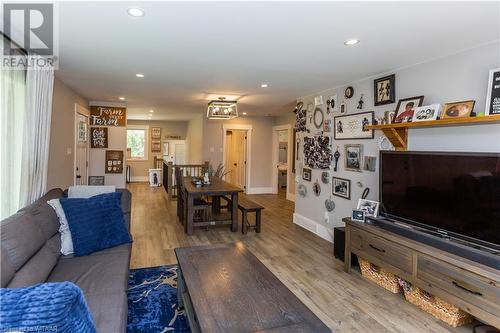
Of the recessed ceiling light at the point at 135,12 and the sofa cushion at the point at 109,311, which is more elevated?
the recessed ceiling light at the point at 135,12

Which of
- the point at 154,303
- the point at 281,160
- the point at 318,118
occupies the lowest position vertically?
the point at 154,303

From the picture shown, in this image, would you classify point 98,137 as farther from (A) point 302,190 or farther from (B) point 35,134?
(A) point 302,190

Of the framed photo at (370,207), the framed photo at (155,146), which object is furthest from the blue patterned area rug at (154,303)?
the framed photo at (155,146)

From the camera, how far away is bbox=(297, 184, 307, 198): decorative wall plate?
5246mm

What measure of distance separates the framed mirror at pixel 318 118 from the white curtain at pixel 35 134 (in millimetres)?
3651

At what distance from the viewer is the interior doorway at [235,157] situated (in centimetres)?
935

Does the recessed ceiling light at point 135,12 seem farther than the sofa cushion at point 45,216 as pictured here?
No

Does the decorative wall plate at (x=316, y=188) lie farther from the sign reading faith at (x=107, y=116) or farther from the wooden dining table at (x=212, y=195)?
the sign reading faith at (x=107, y=116)

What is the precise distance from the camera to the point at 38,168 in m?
3.03

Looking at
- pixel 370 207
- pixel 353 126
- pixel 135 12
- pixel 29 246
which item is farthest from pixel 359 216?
pixel 29 246

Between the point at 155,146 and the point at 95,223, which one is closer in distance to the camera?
the point at 95,223

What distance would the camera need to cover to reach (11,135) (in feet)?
8.75

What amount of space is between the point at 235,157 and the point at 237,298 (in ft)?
26.5

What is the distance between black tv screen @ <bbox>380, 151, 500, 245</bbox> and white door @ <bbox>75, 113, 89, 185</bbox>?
16.3 feet
